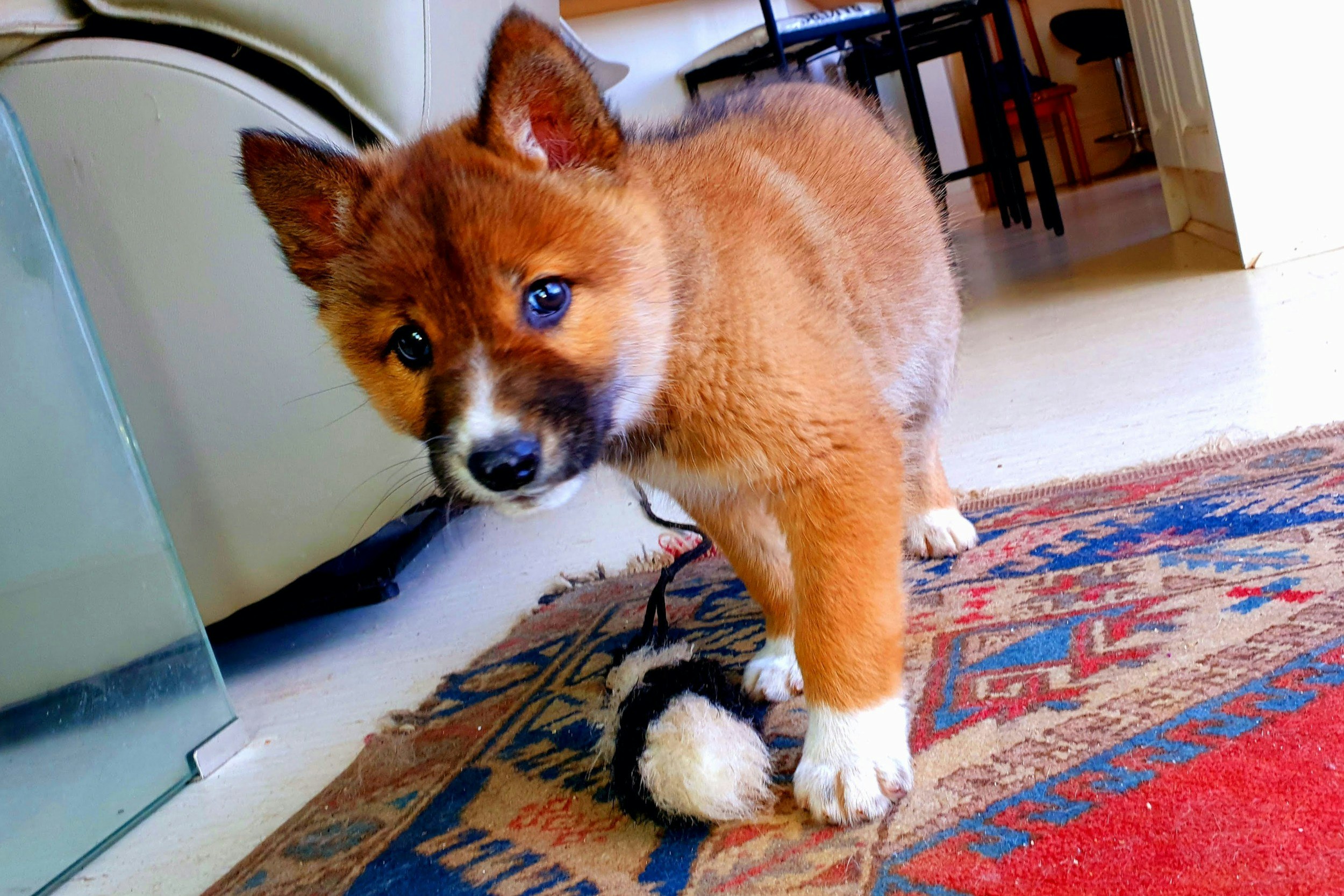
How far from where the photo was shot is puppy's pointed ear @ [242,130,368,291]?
4.19 feet

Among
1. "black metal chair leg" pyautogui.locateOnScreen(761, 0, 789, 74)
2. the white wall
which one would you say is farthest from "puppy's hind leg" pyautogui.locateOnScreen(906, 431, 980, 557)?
"black metal chair leg" pyautogui.locateOnScreen(761, 0, 789, 74)

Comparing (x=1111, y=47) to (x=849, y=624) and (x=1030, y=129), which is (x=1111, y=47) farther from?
→ (x=849, y=624)

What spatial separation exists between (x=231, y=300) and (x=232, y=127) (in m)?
0.30

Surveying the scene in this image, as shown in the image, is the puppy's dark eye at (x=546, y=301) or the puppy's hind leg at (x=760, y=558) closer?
the puppy's dark eye at (x=546, y=301)

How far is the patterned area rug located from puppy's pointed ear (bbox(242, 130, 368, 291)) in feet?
2.26

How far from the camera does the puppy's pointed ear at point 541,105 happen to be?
3.92 ft

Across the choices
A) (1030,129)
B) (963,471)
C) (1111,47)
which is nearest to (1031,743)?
(963,471)

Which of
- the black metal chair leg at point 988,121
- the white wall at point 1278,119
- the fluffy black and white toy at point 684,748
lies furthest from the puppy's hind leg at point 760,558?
the black metal chair leg at point 988,121

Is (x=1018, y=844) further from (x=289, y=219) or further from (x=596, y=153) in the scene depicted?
(x=289, y=219)

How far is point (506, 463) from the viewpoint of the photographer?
103 centimetres

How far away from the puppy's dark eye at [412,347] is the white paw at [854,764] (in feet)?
1.91

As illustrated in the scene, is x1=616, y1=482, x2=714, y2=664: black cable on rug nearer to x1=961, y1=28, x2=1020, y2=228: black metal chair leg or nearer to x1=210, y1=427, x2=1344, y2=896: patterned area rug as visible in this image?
x1=210, y1=427, x2=1344, y2=896: patterned area rug

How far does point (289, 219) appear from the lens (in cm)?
133

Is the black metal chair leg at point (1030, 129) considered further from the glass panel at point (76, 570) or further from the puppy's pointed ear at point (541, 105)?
the glass panel at point (76, 570)
